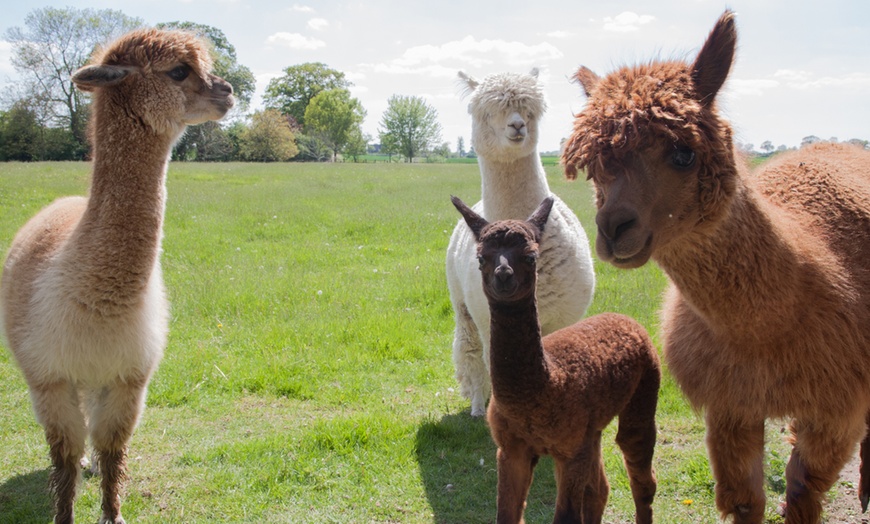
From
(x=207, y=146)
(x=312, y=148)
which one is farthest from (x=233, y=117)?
(x=312, y=148)

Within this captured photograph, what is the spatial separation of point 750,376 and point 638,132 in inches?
46.1

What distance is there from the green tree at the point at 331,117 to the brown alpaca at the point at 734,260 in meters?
63.6

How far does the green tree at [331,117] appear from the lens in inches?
2530

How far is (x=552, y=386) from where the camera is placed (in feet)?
8.75

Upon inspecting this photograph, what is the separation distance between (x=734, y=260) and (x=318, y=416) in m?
3.56

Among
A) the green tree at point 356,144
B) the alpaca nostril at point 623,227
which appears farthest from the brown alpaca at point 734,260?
the green tree at point 356,144

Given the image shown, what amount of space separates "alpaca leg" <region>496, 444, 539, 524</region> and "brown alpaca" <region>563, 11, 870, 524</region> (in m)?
0.82

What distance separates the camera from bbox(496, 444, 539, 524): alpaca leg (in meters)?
2.75

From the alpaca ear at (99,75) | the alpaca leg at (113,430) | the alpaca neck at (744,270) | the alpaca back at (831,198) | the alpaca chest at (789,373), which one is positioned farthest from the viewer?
the alpaca leg at (113,430)

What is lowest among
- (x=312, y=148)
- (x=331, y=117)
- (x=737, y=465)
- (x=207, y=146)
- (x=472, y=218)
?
(x=737, y=465)

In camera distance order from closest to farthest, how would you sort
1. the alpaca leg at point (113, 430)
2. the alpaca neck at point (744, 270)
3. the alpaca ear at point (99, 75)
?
the alpaca neck at point (744, 270) < the alpaca ear at point (99, 75) < the alpaca leg at point (113, 430)

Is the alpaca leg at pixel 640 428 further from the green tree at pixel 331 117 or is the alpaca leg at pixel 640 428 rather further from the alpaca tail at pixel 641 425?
the green tree at pixel 331 117

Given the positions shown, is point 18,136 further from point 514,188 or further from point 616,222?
point 616,222

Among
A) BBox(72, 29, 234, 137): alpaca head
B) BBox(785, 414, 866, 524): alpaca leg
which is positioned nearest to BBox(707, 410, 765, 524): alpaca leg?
BBox(785, 414, 866, 524): alpaca leg
